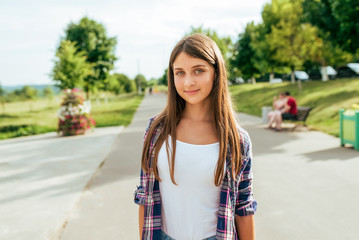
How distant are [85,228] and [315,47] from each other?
69.4 feet

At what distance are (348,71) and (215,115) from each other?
4245 cm

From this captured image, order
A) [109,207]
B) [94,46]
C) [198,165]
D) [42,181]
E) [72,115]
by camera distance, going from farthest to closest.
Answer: [94,46]
[72,115]
[42,181]
[109,207]
[198,165]

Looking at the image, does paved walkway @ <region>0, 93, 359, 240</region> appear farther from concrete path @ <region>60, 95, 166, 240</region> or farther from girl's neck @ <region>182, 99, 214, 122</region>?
girl's neck @ <region>182, 99, 214, 122</region>

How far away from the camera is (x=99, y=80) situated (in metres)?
32.8

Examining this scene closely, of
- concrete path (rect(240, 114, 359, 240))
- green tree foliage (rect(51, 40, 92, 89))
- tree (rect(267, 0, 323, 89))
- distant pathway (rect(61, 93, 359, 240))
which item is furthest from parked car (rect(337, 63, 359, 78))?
distant pathway (rect(61, 93, 359, 240))

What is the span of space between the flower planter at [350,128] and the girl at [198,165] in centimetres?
701

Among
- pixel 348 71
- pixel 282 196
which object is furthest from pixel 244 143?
pixel 348 71

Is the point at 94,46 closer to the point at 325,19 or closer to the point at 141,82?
the point at 325,19

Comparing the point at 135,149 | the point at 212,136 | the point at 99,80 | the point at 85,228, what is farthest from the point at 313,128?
the point at 99,80

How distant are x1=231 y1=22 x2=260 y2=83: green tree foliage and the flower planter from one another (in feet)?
106

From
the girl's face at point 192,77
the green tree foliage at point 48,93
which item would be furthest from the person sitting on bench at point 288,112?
the green tree foliage at point 48,93

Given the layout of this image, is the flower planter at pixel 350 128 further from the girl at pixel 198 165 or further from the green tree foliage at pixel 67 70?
the green tree foliage at pixel 67 70

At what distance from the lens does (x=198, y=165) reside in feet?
5.21

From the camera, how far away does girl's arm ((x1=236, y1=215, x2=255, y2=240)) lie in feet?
5.64
